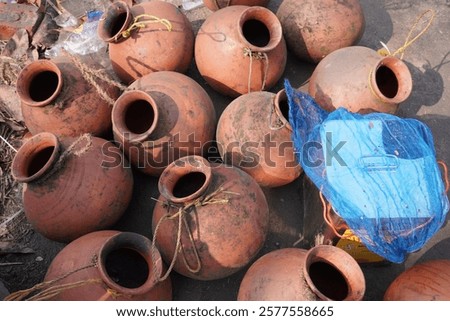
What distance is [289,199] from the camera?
3.78 m

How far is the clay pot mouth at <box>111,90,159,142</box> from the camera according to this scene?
9.76 feet

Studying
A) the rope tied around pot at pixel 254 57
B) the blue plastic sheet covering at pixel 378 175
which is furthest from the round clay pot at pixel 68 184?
the blue plastic sheet covering at pixel 378 175

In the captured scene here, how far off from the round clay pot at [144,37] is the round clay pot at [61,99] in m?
0.35

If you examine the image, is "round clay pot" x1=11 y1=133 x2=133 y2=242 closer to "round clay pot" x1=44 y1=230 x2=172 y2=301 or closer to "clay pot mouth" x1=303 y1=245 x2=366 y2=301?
Answer: "round clay pot" x1=44 y1=230 x2=172 y2=301

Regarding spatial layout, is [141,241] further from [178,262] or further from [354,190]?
[354,190]

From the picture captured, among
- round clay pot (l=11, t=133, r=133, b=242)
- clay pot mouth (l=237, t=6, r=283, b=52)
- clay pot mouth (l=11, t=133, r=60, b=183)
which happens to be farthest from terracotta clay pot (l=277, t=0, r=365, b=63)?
clay pot mouth (l=11, t=133, r=60, b=183)

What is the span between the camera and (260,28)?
12.5 ft

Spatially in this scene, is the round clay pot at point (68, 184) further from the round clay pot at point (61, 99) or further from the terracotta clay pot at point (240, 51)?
the terracotta clay pot at point (240, 51)

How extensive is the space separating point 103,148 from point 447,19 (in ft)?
16.1

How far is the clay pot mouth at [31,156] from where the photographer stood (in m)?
2.75

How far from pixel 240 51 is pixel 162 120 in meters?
1.03

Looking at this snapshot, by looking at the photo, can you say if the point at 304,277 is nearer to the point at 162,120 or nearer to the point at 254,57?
the point at 162,120

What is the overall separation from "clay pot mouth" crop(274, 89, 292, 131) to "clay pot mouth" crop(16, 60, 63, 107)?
71.0 inches

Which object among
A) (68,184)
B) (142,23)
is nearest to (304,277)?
(68,184)
